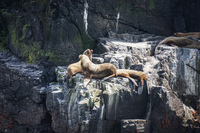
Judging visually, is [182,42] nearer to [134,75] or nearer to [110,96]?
[134,75]

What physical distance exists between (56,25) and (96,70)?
307cm

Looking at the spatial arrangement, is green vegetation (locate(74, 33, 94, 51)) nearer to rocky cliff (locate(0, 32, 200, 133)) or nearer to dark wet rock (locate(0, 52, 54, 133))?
rocky cliff (locate(0, 32, 200, 133))

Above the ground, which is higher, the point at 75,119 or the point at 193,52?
the point at 193,52

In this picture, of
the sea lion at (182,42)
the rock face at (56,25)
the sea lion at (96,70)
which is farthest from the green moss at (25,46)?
the sea lion at (182,42)

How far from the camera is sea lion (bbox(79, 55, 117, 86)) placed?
705cm

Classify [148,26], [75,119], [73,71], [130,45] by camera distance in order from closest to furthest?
[75,119] → [73,71] → [130,45] → [148,26]

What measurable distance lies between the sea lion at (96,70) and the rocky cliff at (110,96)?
181 mm

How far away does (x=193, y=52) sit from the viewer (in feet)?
26.7

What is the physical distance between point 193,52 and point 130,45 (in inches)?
84.2

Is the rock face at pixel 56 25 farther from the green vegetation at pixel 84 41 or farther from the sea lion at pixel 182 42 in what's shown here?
the sea lion at pixel 182 42

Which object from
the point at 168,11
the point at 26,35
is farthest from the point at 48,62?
the point at 168,11

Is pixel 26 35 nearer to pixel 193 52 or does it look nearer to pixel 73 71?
pixel 73 71

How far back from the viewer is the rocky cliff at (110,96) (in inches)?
271

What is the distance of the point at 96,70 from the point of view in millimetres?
7195
